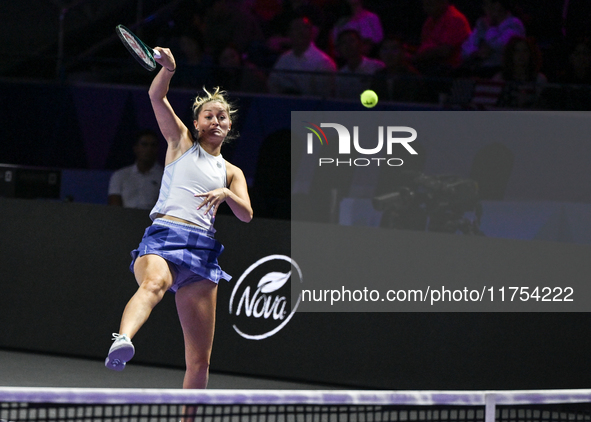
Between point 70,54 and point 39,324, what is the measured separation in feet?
10.5

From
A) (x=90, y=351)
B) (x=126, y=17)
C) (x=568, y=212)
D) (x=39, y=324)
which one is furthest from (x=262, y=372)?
(x=126, y=17)

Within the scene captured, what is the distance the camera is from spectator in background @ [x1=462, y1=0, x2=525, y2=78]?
7195mm

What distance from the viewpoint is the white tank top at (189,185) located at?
393cm

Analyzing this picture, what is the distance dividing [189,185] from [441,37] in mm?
4472

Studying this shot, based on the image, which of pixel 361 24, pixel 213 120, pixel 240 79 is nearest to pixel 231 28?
pixel 361 24

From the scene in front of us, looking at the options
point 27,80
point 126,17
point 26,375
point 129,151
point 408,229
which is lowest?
point 26,375

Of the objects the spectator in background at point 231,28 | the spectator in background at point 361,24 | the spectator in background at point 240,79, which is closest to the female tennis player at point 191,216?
the spectator in background at point 240,79

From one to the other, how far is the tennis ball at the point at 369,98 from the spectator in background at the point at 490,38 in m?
0.99

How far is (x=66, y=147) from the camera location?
25.9 ft

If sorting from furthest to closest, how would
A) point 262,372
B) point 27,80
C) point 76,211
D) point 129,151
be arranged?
point 27,80, point 129,151, point 76,211, point 262,372

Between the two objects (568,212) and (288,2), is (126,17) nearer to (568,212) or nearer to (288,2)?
(288,2)

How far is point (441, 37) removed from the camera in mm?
7773

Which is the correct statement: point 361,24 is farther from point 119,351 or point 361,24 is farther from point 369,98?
point 119,351

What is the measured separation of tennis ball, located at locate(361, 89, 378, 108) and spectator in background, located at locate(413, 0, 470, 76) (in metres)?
0.85
